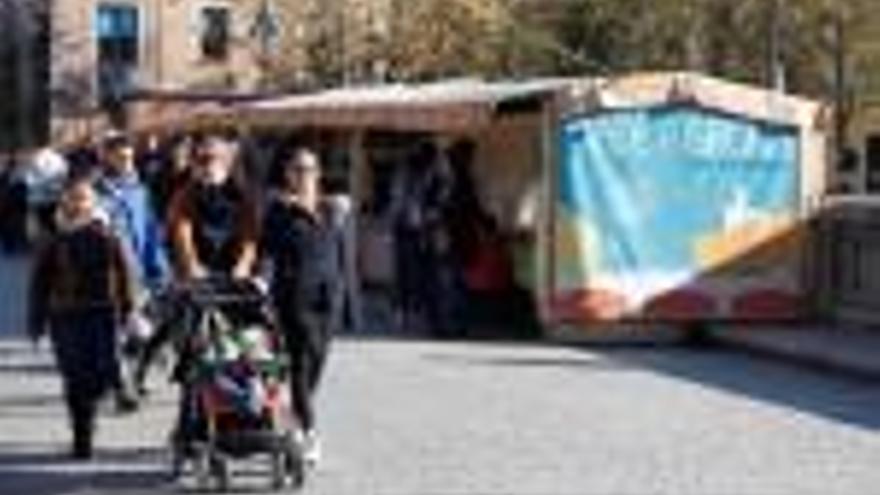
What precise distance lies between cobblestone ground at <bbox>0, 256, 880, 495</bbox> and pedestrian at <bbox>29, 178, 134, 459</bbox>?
386 mm

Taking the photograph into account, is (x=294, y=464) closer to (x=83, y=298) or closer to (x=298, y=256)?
(x=298, y=256)

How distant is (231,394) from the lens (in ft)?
49.5

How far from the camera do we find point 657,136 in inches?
1086

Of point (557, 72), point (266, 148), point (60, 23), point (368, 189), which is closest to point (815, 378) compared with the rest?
point (368, 189)

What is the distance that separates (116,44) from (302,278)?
76925 millimetres

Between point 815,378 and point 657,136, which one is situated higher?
point 657,136

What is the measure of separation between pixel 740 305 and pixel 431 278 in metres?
3.05

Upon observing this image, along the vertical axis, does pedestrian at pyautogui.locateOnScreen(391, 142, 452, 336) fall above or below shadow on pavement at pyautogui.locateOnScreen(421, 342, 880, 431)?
above

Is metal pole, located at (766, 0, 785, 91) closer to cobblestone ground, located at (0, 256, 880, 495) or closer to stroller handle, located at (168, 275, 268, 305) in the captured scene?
cobblestone ground, located at (0, 256, 880, 495)

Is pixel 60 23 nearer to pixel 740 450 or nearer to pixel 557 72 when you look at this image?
pixel 557 72

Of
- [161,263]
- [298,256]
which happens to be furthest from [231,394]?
[161,263]

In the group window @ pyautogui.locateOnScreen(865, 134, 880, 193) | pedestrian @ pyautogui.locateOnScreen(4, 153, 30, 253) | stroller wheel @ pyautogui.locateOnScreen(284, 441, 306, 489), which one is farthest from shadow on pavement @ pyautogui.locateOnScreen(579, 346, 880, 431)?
window @ pyautogui.locateOnScreen(865, 134, 880, 193)

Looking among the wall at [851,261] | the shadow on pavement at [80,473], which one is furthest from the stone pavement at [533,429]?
the wall at [851,261]

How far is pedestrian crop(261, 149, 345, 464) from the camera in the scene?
50.6 ft
